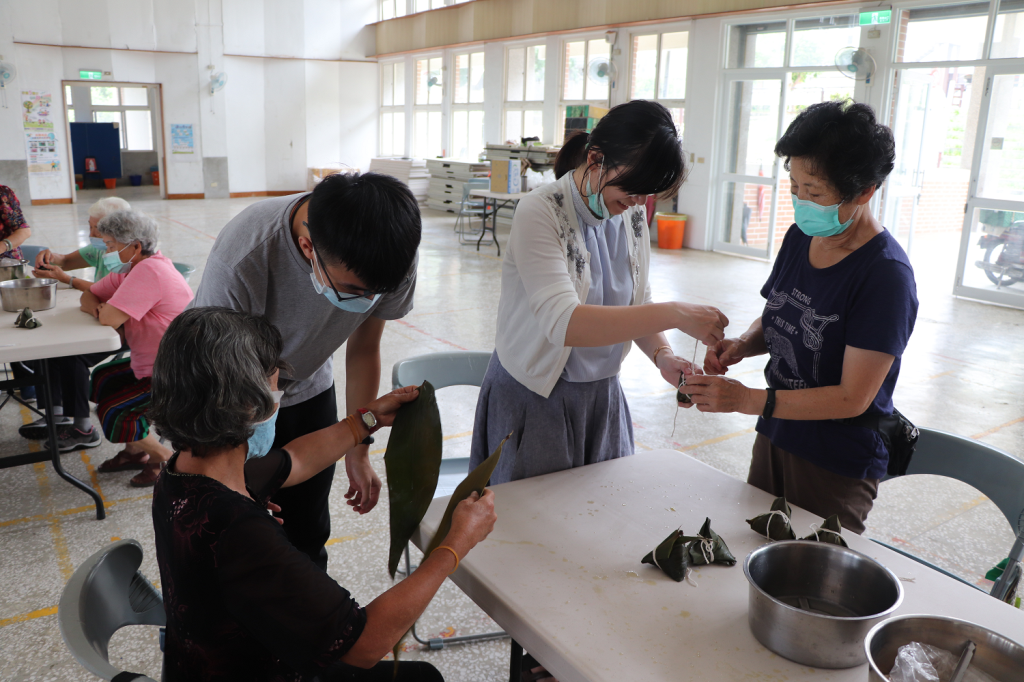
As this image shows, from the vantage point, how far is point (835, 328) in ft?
5.32

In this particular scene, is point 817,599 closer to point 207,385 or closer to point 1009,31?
point 207,385

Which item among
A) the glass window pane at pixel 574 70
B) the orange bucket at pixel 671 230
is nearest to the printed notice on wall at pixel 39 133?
the glass window pane at pixel 574 70

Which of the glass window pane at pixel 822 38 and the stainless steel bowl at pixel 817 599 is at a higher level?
the glass window pane at pixel 822 38

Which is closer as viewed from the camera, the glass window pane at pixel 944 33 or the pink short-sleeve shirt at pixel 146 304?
the pink short-sleeve shirt at pixel 146 304

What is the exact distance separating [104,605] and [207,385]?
0.50 m

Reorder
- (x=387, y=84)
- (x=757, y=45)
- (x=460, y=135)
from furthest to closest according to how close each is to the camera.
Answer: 1. (x=387, y=84)
2. (x=460, y=135)
3. (x=757, y=45)

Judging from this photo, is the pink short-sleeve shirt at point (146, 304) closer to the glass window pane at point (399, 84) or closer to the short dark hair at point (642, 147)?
the short dark hair at point (642, 147)

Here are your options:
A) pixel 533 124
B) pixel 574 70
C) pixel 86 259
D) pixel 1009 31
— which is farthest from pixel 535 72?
pixel 86 259

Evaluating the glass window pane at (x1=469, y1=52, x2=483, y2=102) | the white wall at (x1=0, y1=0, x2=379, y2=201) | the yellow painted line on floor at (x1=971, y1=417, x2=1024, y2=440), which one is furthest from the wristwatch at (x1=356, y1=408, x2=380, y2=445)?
the white wall at (x1=0, y1=0, x2=379, y2=201)

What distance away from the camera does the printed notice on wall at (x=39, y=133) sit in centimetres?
1384

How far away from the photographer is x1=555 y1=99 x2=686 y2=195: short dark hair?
1.57m

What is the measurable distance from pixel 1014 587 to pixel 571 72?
12062 millimetres

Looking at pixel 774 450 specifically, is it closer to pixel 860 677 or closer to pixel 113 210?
pixel 860 677

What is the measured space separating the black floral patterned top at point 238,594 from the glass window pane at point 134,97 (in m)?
21.2
